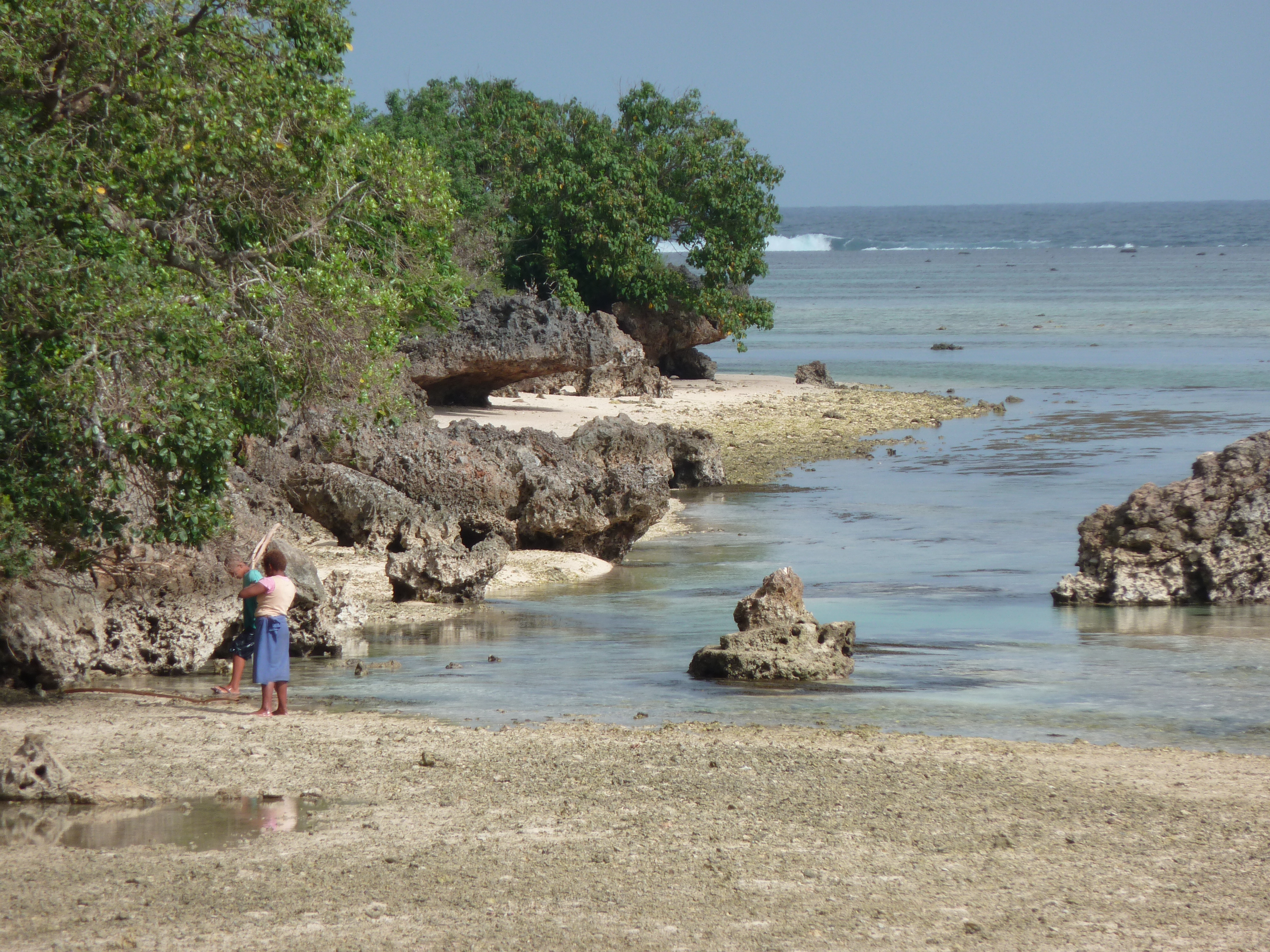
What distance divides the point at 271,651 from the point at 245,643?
17.6 inches

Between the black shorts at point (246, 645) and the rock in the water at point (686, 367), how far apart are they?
2941 centimetres

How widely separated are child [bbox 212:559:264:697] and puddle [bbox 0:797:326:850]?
231cm

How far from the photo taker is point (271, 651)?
9328mm

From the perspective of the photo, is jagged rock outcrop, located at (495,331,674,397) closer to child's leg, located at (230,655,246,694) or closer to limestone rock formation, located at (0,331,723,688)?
limestone rock formation, located at (0,331,723,688)

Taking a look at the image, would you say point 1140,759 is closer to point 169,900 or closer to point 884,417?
point 169,900

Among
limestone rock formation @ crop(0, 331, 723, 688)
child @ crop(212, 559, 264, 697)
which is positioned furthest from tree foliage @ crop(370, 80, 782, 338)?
child @ crop(212, 559, 264, 697)

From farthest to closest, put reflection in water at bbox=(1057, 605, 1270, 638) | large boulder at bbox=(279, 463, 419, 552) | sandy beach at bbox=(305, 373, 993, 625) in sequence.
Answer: large boulder at bbox=(279, 463, 419, 552) < sandy beach at bbox=(305, 373, 993, 625) < reflection in water at bbox=(1057, 605, 1270, 638)

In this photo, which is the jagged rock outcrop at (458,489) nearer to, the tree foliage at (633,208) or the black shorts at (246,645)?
the black shorts at (246,645)

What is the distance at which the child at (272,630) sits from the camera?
30.5ft

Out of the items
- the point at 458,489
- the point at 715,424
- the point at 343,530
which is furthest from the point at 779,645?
the point at 715,424

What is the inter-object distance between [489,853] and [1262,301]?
8070 cm

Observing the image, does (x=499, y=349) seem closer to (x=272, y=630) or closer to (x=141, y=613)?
(x=141, y=613)

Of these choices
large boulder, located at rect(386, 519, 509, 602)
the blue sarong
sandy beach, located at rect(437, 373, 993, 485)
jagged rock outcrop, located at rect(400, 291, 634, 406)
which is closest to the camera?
the blue sarong

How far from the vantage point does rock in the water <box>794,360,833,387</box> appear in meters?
38.8
